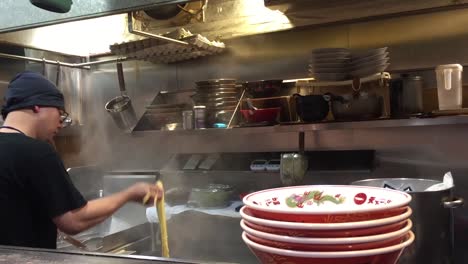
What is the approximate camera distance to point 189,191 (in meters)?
→ 2.79

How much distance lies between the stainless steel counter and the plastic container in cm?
166

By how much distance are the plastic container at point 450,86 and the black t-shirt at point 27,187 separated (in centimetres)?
160

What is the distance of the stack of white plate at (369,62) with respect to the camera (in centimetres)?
208

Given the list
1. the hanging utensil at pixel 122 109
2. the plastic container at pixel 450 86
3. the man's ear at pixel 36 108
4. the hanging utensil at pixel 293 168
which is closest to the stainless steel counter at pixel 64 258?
the man's ear at pixel 36 108

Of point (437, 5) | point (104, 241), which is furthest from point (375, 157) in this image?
point (104, 241)

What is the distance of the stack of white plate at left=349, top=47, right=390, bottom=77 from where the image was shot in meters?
2.08

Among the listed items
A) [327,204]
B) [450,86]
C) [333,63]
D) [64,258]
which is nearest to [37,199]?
[64,258]

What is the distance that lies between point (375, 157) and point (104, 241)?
1505 mm

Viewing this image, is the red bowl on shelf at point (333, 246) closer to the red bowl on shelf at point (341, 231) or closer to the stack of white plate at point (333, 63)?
the red bowl on shelf at point (341, 231)

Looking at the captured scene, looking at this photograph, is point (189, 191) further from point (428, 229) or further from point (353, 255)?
point (353, 255)

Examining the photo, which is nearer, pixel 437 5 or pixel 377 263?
pixel 377 263

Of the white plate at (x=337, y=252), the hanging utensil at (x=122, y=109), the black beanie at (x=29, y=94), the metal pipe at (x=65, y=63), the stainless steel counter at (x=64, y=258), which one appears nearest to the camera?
the white plate at (x=337, y=252)

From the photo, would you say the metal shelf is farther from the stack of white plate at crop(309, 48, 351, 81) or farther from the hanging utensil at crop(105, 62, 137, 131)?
the hanging utensil at crop(105, 62, 137, 131)

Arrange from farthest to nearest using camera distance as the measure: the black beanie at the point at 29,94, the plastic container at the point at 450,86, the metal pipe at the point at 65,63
A: the metal pipe at the point at 65,63 → the plastic container at the point at 450,86 → the black beanie at the point at 29,94
